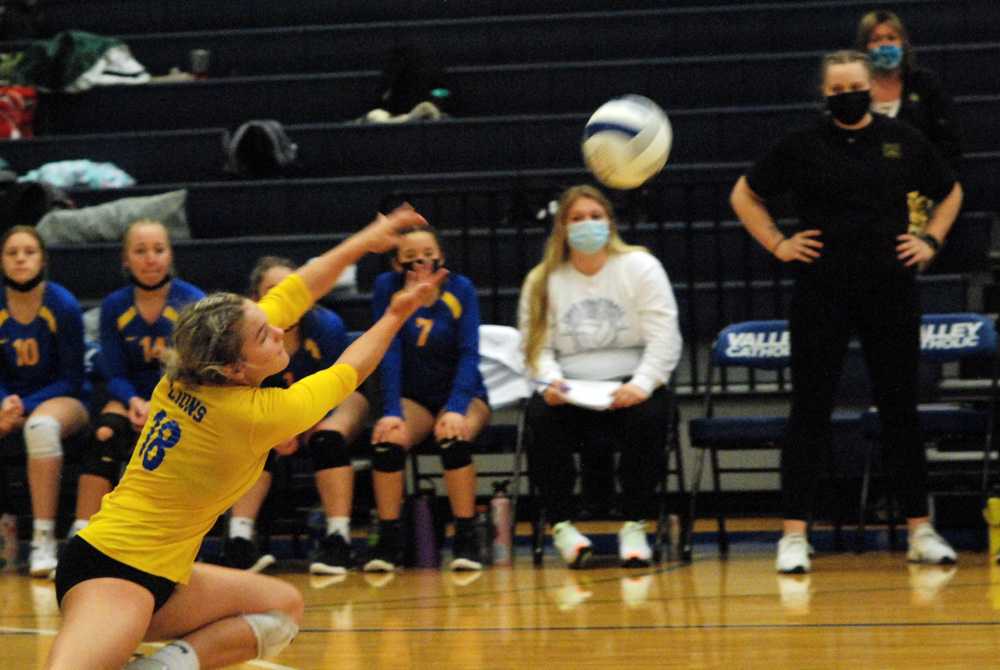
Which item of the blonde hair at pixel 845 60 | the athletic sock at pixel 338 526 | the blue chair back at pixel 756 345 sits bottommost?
the athletic sock at pixel 338 526

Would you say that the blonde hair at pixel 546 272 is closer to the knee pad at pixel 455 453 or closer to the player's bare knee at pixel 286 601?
the knee pad at pixel 455 453

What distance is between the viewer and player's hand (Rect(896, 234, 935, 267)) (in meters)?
6.16

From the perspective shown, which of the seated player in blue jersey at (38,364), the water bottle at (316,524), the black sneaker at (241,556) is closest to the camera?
the black sneaker at (241,556)

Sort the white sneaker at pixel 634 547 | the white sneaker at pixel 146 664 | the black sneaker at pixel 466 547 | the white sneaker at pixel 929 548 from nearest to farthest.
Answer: the white sneaker at pixel 146 664 < the white sneaker at pixel 929 548 < the white sneaker at pixel 634 547 < the black sneaker at pixel 466 547

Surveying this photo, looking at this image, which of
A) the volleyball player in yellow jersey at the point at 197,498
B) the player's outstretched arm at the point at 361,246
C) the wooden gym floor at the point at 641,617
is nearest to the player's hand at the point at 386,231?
the player's outstretched arm at the point at 361,246

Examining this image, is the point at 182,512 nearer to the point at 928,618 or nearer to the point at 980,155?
the point at 928,618

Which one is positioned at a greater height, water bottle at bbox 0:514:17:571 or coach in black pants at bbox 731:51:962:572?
coach in black pants at bbox 731:51:962:572

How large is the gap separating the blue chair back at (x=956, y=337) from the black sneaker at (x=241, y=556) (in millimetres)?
2843

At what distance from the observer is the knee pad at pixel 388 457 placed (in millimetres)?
6828

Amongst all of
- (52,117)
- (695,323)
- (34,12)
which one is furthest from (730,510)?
(34,12)

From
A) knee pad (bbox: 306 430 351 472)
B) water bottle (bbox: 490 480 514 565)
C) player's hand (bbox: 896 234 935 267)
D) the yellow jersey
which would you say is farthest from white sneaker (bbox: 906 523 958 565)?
the yellow jersey

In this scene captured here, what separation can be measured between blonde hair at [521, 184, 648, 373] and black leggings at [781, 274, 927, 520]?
104cm

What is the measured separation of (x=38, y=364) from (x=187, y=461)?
3582 mm

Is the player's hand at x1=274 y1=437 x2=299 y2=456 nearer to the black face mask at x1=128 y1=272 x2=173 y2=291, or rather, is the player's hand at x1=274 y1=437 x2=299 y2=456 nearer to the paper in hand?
the black face mask at x1=128 y1=272 x2=173 y2=291
